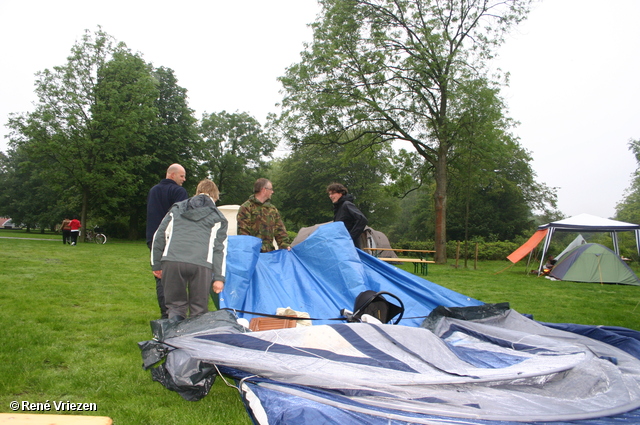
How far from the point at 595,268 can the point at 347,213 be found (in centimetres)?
899

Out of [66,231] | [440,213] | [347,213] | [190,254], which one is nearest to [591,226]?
[440,213]

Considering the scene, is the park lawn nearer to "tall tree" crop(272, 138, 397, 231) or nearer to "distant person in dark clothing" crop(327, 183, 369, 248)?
"distant person in dark clothing" crop(327, 183, 369, 248)

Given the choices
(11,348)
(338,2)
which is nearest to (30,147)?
(338,2)

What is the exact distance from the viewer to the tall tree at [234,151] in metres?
31.0

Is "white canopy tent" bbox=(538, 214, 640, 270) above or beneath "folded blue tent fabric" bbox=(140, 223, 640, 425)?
above

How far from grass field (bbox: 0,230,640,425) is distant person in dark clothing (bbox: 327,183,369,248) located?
2.54 m

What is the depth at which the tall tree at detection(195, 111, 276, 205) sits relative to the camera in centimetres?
3105

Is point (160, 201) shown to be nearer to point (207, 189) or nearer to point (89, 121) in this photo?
point (207, 189)

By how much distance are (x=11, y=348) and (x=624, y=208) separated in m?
41.0

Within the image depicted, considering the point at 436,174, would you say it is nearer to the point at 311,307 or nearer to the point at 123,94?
the point at 311,307

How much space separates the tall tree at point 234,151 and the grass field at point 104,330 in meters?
22.1

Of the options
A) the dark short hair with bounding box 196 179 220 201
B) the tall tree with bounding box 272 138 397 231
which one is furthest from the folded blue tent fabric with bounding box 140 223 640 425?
the tall tree with bounding box 272 138 397 231

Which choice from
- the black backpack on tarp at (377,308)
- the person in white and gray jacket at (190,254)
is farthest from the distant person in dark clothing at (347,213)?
the person in white and gray jacket at (190,254)

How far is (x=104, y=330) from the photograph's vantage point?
13.8 ft
